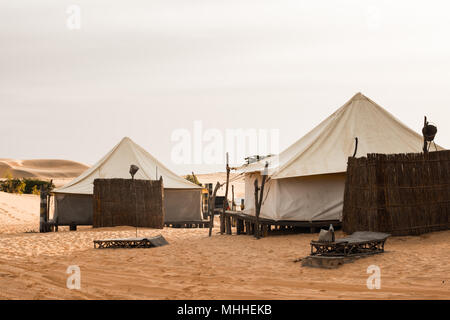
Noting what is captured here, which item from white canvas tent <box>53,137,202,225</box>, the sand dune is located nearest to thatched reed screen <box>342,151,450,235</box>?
white canvas tent <box>53,137,202,225</box>

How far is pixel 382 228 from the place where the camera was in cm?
1040

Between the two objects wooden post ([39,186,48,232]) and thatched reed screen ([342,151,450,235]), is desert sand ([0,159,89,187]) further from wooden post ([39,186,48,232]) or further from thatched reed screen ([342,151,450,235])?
thatched reed screen ([342,151,450,235])

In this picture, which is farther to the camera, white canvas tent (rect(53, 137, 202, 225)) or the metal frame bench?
white canvas tent (rect(53, 137, 202, 225))

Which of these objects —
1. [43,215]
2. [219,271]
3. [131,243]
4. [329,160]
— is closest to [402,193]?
[329,160]

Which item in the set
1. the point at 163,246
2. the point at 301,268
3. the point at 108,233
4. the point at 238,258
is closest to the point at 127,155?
the point at 108,233

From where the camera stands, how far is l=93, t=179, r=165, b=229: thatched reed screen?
→ 16453 millimetres

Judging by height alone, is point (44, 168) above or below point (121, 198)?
above

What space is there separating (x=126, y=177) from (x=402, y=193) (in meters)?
11.3

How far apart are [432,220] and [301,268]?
429 cm

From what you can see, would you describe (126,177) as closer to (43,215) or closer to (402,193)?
(43,215)

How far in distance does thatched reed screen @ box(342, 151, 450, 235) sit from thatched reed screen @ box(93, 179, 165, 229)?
7.76 meters

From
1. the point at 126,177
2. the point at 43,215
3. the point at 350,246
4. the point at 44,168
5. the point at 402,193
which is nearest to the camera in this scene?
the point at 350,246

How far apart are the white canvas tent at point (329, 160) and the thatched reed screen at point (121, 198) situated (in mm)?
4087

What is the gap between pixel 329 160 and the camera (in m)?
13.4
